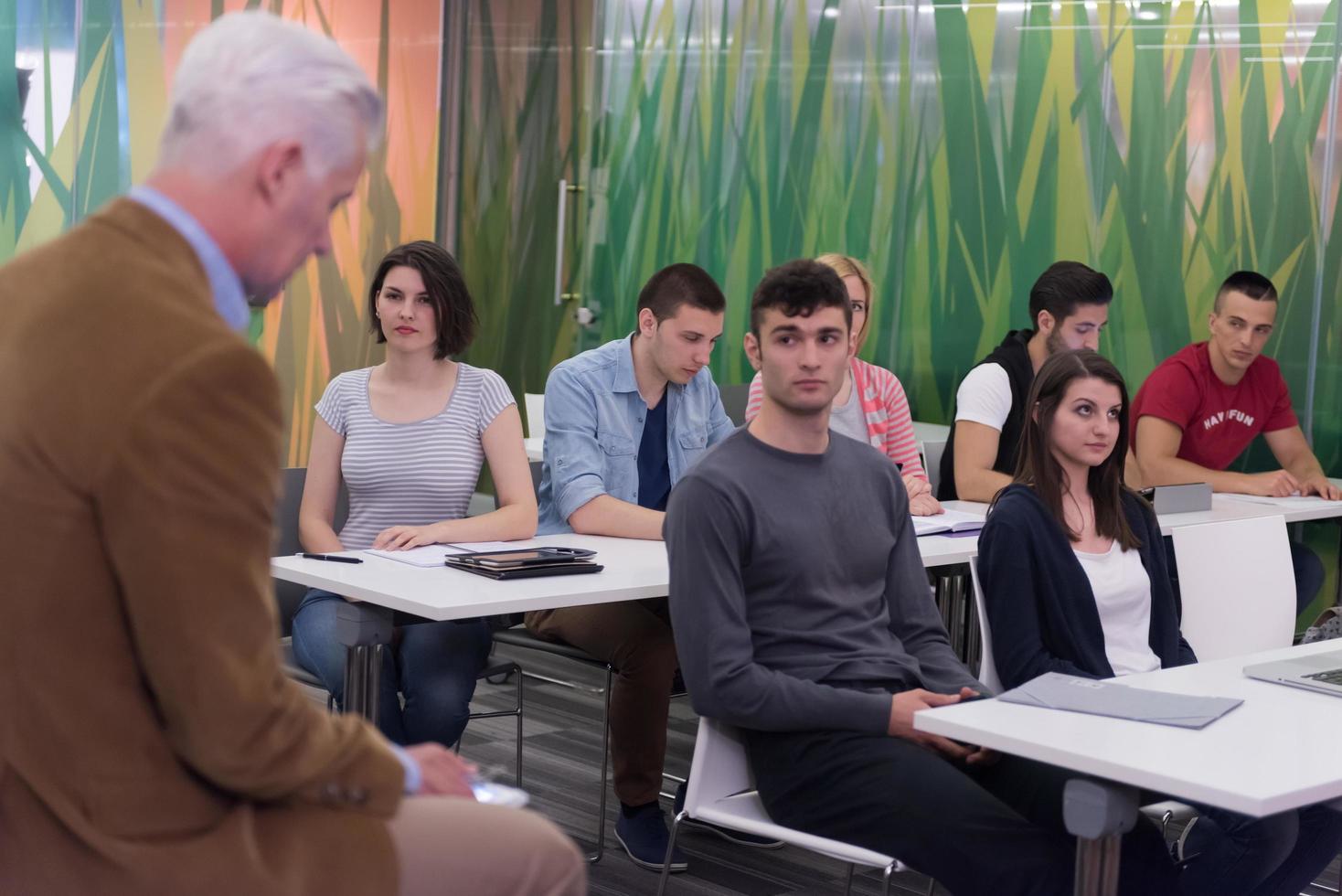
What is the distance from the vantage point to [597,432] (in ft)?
12.7

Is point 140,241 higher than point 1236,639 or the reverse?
higher

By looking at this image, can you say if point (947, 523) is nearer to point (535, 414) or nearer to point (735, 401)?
point (735, 401)

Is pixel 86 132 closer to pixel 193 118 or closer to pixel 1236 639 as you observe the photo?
Result: pixel 1236 639

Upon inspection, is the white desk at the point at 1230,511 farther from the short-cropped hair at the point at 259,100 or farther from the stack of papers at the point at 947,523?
the short-cropped hair at the point at 259,100

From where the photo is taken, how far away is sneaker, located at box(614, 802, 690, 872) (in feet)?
11.8

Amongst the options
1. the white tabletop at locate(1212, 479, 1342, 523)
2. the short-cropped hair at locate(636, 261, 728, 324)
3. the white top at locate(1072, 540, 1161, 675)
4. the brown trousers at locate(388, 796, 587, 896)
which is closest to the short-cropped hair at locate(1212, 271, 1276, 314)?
the white tabletop at locate(1212, 479, 1342, 523)

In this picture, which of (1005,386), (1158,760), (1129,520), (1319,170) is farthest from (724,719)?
(1319,170)

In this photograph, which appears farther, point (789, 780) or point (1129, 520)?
point (1129, 520)

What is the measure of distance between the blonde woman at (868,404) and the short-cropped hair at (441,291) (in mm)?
1092

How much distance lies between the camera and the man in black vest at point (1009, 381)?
4.49 m

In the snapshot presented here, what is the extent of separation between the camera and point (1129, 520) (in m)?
3.11

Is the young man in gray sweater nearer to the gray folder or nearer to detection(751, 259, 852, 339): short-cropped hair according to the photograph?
detection(751, 259, 852, 339): short-cropped hair

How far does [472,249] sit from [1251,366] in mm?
3962

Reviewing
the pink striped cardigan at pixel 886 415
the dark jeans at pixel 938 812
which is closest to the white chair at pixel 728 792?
the dark jeans at pixel 938 812
